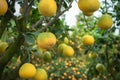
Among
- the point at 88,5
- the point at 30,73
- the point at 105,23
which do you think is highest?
the point at 88,5

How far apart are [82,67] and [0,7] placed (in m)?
3.79

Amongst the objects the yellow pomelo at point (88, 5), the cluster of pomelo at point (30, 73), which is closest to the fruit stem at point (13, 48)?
the cluster of pomelo at point (30, 73)

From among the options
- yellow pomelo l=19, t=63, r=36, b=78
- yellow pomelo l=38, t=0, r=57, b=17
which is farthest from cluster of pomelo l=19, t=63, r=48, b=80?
yellow pomelo l=38, t=0, r=57, b=17

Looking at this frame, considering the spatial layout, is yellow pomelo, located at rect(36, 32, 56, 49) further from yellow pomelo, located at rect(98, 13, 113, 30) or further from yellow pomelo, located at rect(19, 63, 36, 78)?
yellow pomelo, located at rect(98, 13, 113, 30)

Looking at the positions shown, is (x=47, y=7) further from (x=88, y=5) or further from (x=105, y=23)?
(x=105, y=23)

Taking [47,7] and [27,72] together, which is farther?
[27,72]

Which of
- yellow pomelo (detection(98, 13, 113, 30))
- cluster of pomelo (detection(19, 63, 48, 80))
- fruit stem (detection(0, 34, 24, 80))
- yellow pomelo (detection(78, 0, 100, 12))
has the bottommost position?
cluster of pomelo (detection(19, 63, 48, 80))

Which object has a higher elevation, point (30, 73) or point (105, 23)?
point (105, 23)

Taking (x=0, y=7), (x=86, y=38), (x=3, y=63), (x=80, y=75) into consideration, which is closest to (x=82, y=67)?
(x=80, y=75)

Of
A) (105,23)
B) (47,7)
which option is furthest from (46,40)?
(105,23)

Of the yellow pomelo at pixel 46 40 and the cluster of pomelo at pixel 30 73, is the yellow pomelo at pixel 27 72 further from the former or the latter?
the yellow pomelo at pixel 46 40

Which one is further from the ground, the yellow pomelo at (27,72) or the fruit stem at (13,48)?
the fruit stem at (13,48)

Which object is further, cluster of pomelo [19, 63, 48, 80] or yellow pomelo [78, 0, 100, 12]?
cluster of pomelo [19, 63, 48, 80]

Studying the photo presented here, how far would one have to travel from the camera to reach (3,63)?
1.39 metres
